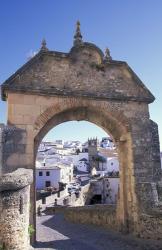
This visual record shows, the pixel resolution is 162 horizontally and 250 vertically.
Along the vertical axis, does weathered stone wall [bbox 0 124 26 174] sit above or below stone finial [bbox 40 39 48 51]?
below

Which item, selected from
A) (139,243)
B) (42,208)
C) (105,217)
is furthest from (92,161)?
(139,243)

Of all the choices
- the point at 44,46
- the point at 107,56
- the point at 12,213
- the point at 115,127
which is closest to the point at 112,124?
the point at 115,127

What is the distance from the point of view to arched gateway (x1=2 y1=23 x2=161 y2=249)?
8.87 metres

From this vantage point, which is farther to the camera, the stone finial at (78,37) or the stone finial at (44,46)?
the stone finial at (78,37)

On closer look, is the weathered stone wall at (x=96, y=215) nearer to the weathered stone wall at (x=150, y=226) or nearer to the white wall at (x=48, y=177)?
the weathered stone wall at (x=150, y=226)

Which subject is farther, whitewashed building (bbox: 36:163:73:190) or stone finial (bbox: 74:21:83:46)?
whitewashed building (bbox: 36:163:73:190)

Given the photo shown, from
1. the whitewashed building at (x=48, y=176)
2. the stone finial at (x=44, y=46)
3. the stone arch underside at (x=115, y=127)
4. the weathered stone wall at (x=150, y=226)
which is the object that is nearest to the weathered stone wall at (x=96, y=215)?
the stone arch underside at (x=115, y=127)

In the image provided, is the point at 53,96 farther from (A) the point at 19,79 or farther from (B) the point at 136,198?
(B) the point at 136,198

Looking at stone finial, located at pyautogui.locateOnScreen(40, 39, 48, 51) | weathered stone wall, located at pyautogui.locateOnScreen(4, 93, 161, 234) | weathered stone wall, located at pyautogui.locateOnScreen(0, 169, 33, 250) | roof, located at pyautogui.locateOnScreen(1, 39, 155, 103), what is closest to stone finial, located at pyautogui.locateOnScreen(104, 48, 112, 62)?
roof, located at pyautogui.locateOnScreen(1, 39, 155, 103)

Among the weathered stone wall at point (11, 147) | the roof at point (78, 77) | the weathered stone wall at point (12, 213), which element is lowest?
the weathered stone wall at point (12, 213)

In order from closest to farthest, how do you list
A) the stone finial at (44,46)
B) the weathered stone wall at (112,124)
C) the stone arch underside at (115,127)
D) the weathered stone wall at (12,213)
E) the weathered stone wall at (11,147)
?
1. the weathered stone wall at (12,213)
2. the weathered stone wall at (11,147)
3. the weathered stone wall at (112,124)
4. the stone arch underside at (115,127)
5. the stone finial at (44,46)

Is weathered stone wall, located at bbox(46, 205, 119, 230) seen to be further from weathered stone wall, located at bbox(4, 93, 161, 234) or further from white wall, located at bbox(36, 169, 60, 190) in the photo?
white wall, located at bbox(36, 169, 60, 190)

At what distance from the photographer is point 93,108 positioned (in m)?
9.89

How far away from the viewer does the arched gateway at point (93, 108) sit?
887 cm
